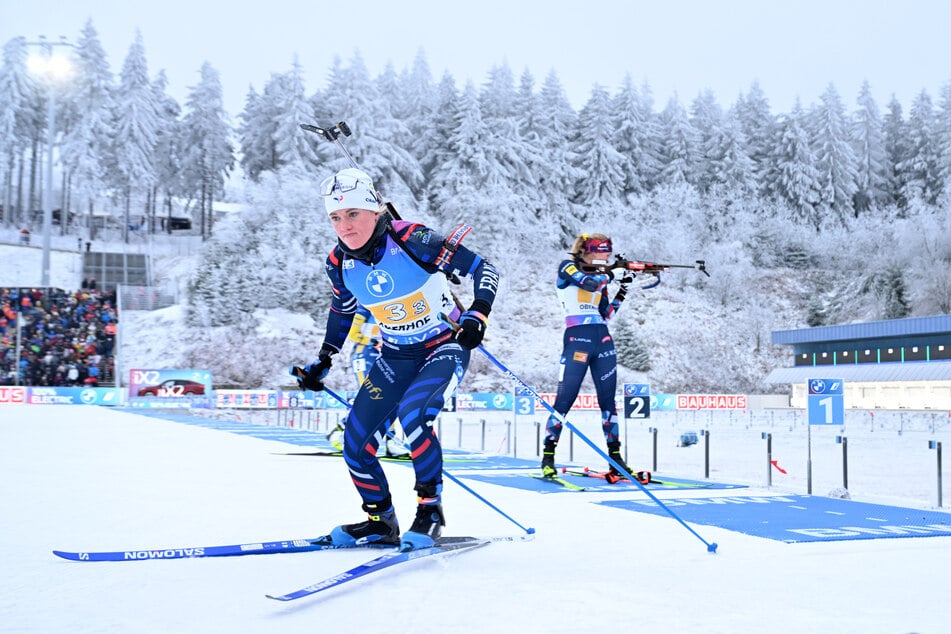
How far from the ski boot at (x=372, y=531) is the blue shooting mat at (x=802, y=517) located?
221cm

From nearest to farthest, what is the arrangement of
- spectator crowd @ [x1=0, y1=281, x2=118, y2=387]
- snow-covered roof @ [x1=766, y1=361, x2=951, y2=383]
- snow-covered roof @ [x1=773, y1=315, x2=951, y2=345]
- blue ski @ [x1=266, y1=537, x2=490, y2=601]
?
blue ski @ [x1=266, y1=537, x2=490, y2=601]
spectator crowd @ [x1=0, y1=281, x2=118, y2=387]
snow-covered roof @ [x1=766, y1=361, x2=951, y2=383]
snow-covered roof @ [x1=773, y1=315, x2=951, y2=345]

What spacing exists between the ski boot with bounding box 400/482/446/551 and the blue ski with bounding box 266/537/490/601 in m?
0.05

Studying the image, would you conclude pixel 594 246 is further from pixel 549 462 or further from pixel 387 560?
pixel 387 560

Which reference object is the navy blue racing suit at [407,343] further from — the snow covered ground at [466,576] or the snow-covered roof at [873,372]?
the snow-covered roof at [873,372]

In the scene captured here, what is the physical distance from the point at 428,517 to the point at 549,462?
15.4ft

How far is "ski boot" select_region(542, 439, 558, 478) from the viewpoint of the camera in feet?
29.5

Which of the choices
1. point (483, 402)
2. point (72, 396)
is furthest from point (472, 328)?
point (72, 396)

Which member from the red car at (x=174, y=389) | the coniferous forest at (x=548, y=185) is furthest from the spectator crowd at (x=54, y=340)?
the coniferous forest at (x=548, y=185)

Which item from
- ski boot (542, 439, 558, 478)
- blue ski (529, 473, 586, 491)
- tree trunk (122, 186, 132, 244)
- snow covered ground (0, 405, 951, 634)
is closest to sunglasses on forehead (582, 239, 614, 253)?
ski boot (542, 439, 558, 478)

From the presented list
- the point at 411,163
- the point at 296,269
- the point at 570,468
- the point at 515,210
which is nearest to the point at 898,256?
the point at 515,210

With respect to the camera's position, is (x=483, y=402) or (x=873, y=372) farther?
(x=873, y=372)

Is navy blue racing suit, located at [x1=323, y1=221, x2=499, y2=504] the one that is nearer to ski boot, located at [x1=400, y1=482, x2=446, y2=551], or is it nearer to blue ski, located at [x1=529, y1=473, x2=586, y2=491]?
ski boot, located at [x1=400, y1=482, x2=446, y2=551]

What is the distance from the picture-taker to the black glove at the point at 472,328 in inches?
167

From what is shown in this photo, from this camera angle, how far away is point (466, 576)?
12.3ft
